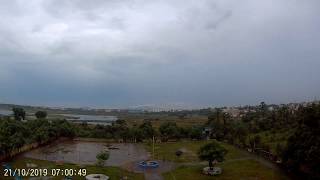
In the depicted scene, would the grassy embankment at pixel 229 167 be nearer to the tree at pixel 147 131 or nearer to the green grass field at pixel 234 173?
the green grass field at pixel 234 173

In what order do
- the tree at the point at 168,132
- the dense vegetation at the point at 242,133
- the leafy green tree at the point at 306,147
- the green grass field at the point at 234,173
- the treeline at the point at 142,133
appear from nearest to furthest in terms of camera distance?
the leafy green tree at the point at 306,147 < the dense vegetation at the point at 242,133 < the green grass field at the point at 234,173 < the treeline at the point at 142,133 < the tree at the point at 168,132

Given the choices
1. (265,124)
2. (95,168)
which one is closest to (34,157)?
(95,168)

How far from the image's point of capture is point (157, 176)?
41.3 meters

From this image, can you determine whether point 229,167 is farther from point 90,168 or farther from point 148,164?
point 90,168

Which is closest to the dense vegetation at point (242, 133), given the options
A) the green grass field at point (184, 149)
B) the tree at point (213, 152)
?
the green grass field at point (184, 149)

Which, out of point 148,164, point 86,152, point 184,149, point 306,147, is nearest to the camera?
point 306,147

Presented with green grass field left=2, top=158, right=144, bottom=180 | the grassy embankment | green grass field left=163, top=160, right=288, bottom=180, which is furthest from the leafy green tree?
green grass field left=2, top=158, right=144, bottom=180

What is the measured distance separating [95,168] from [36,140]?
66.9ft

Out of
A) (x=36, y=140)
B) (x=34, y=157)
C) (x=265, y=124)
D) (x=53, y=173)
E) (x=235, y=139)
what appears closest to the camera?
(x=53, y=173)

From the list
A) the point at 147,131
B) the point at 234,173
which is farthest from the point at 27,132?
the point at 234,173

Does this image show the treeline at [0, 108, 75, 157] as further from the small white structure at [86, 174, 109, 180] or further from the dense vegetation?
A: the small white structure at [86, 174, 109, 180]

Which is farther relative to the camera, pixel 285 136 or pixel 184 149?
pixel 184 149

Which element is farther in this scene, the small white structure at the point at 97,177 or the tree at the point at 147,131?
the tree at the point at 147,131

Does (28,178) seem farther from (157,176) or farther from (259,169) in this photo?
(259,169)
